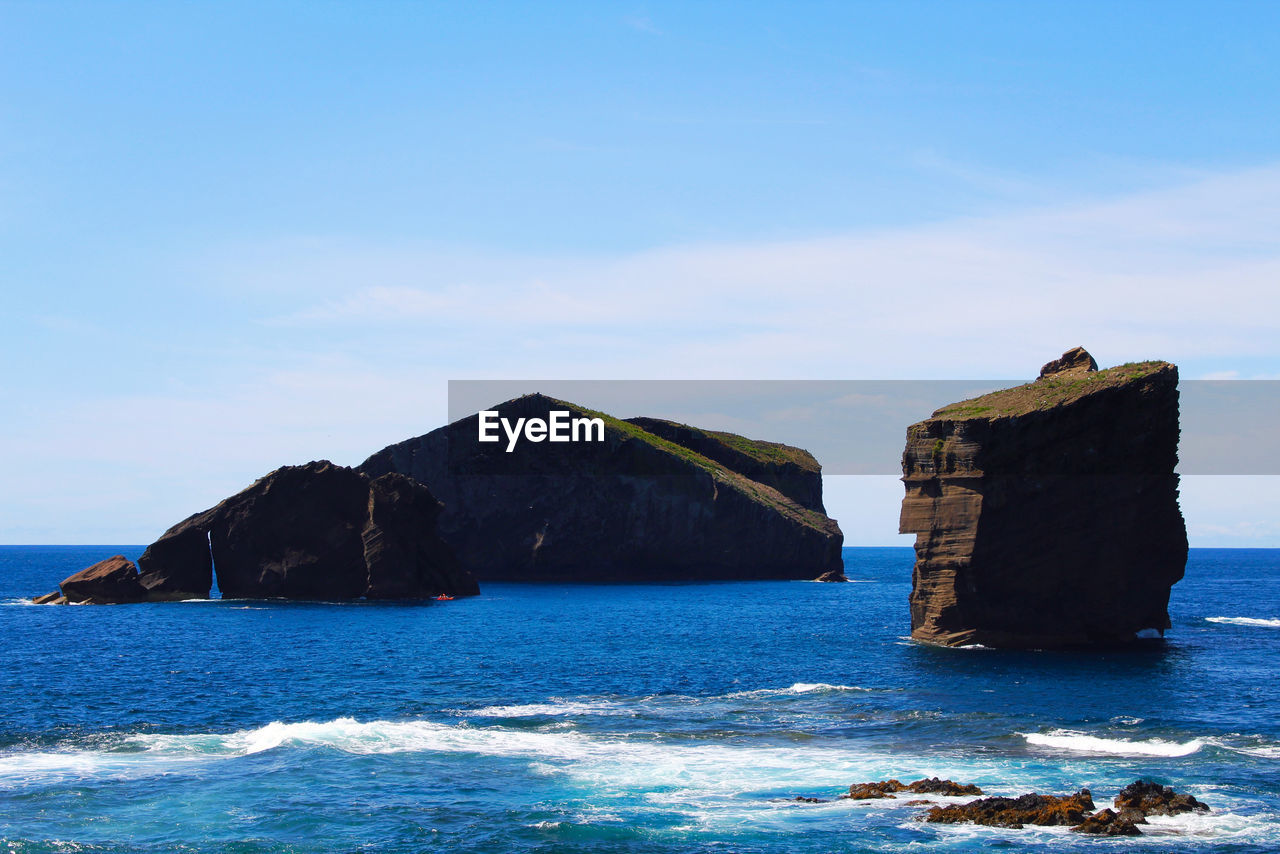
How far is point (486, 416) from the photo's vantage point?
156 meters

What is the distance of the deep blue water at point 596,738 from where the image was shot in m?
28.8

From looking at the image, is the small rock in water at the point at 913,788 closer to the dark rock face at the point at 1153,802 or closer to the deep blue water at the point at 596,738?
the deep blue water at the point at 596,738

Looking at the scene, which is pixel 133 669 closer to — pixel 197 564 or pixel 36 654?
pixel 36 654

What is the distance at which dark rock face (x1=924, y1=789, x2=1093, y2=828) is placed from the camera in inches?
1128

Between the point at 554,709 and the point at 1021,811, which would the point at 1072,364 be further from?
the point at 1021,811

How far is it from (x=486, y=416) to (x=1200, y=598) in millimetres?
93679

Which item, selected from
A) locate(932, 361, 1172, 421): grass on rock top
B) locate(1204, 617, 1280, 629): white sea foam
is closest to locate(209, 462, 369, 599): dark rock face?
locate(932, 361, 1172, 421): grass on rock top

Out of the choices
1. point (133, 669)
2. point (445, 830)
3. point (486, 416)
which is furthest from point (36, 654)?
point (486, 416)

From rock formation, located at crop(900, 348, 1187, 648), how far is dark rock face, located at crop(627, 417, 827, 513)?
116 metres

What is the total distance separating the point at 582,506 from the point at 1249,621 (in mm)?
88094
